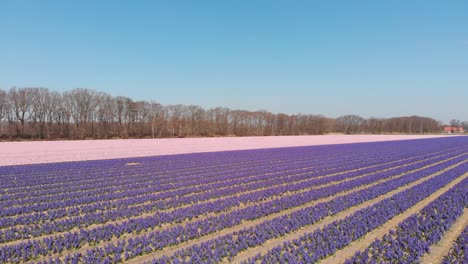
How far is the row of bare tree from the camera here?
72.9 meters

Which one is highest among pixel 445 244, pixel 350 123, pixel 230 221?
pixel 350 123

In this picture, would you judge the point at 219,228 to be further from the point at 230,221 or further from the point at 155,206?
the point at 155,206

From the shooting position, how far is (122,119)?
286 feet

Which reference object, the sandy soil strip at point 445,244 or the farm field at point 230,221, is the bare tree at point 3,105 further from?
the sandy soil strip at point 445,244

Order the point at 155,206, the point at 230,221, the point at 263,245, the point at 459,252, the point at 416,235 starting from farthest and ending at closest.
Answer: the point at 155,206
the point at 230,221
the point at 416,235
the point at 263,245
the point at 459,252

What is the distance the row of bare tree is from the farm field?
2708 inches

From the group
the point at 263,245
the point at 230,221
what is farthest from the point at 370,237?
the point at 230,221

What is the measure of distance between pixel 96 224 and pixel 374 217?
8.38 metres

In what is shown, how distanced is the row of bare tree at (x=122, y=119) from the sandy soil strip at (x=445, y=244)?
79089mm

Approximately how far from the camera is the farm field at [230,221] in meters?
6.46

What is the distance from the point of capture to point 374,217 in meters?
8.87

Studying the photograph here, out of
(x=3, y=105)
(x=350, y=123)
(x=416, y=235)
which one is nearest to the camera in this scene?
(x=416, y=235)

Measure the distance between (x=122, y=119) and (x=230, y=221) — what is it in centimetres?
8564

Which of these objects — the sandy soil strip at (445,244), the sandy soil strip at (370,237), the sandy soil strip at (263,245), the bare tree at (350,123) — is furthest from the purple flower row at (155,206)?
the bare tree at (350,123)
